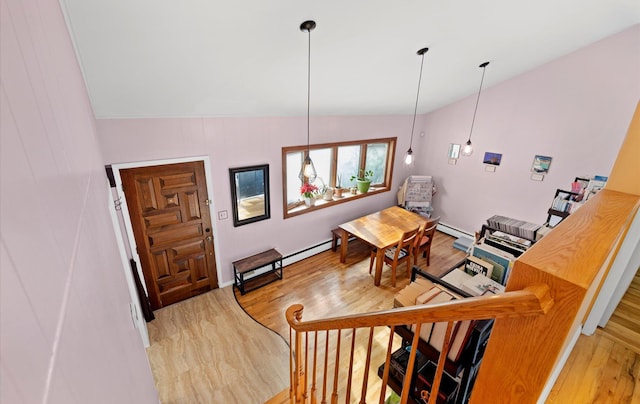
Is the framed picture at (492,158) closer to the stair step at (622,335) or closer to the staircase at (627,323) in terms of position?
the staircase at (627,323)

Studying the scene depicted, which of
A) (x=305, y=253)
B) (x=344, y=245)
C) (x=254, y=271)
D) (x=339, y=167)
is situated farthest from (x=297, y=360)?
(x=339, y=167)

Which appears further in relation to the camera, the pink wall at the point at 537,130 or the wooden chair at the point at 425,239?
the wooden chair at the point at 425,239

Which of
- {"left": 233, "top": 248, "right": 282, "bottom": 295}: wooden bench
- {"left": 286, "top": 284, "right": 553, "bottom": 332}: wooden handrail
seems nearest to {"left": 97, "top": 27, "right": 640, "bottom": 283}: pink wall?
{"left": 233, "top": 248, "right": 282, "bottom": 295}: wooden bench

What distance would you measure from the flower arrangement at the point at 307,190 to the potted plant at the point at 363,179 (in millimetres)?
1066

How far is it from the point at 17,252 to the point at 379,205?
225 inches

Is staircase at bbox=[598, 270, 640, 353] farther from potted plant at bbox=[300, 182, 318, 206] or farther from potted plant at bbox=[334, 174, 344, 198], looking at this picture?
potted plant at bbox=[334, 174, 344, 198]

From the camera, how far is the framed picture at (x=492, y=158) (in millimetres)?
4910

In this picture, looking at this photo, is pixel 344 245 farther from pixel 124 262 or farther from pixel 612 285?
pixel 612 285

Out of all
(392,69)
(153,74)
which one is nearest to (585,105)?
(392,69)

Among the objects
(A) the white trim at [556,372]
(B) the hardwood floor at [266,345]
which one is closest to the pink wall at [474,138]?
(B) the hardwood floor at [266,345]

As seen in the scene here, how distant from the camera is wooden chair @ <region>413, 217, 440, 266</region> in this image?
4.35 metres

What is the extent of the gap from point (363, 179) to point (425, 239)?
61.5 inches

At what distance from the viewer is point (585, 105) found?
13.0 ft

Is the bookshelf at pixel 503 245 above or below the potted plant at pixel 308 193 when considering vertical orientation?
above
